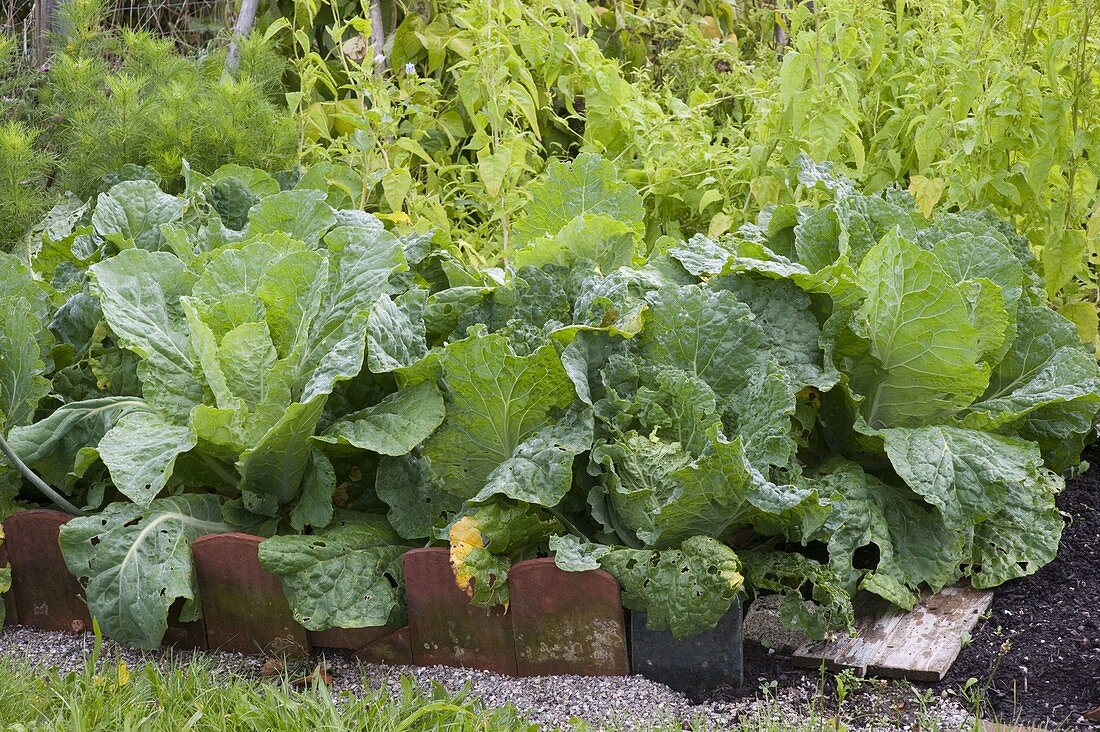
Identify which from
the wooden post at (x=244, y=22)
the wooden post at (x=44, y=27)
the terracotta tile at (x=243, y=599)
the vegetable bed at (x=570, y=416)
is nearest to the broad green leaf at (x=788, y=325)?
the vegetable bed at (x=570, y=416)

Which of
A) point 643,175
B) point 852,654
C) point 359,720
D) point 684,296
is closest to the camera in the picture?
point 359,720

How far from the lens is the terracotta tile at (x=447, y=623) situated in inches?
84.7

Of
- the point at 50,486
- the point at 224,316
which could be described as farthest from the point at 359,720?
the point at 50,486

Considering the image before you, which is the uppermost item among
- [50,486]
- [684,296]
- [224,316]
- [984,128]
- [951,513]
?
[984,128]

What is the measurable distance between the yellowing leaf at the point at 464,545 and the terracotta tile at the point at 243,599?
0.44 m

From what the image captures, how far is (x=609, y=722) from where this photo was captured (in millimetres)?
1962

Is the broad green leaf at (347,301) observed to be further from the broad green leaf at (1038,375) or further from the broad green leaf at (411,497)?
the broad green leaf at (1038,375)

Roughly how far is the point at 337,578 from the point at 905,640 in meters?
1.13

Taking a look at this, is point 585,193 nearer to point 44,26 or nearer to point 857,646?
point 857,646

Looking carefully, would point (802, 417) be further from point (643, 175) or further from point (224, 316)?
point (643, 175)

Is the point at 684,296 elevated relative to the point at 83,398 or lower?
elevated

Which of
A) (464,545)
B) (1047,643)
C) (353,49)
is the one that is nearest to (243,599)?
(464,545)

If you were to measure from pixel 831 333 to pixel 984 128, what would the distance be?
2.98ft

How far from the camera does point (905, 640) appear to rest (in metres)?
2.12
